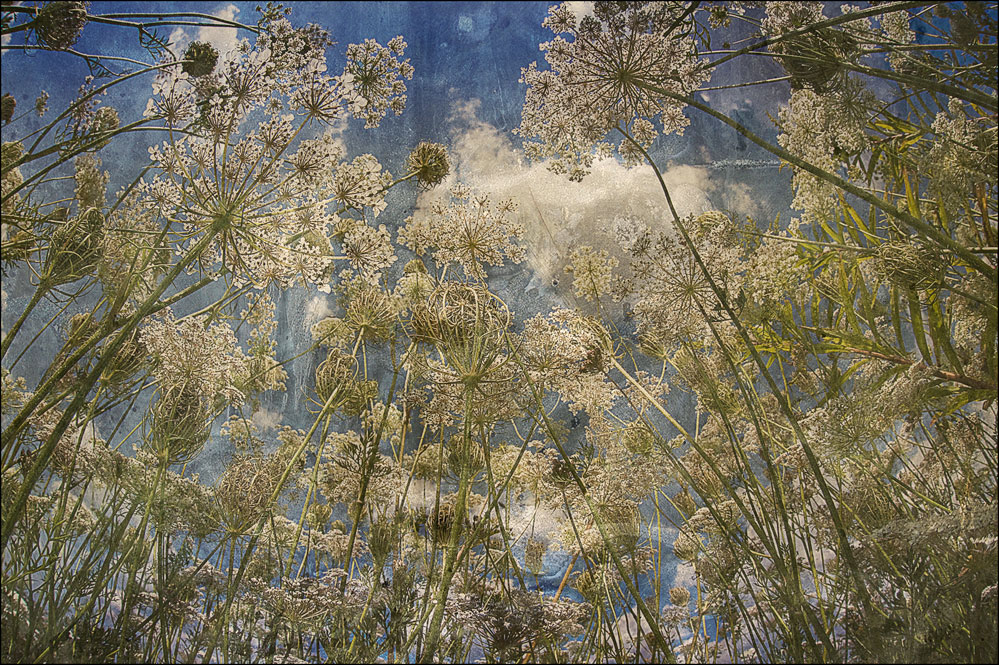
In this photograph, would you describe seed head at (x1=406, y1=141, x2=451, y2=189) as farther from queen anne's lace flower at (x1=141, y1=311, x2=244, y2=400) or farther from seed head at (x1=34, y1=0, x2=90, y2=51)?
seed head at (x1=34, y1=0, x2=90, y2=51)

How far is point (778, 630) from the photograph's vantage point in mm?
3107

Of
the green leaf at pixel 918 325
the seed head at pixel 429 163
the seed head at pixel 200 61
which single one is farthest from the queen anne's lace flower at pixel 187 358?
the green leaf at pixel 918 325

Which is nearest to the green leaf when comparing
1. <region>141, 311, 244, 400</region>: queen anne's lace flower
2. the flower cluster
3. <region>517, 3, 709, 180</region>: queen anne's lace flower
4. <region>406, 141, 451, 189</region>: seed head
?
<region>517, 3, 709, 180</region>: queen anne's lace flower

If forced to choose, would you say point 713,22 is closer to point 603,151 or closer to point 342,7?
point 603,151

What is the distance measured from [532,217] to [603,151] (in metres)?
1.09

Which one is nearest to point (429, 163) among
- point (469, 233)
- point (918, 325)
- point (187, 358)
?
point (469, 233)

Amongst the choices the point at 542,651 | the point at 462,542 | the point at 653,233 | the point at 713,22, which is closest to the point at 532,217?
the point at 653,233

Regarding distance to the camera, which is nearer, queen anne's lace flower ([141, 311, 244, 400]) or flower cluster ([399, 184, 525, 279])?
queen anne's lace flower ([141, 311, 244, 400])

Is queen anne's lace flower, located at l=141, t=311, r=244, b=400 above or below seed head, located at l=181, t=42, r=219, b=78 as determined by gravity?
below

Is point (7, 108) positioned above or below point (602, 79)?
above

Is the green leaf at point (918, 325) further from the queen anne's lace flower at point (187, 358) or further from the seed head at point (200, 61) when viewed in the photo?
the seed head at point (200, 61)

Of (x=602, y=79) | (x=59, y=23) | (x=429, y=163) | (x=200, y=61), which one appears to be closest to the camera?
(x=59, y=23)

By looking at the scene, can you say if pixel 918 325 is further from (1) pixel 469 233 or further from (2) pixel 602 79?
(1) pixel 469 233

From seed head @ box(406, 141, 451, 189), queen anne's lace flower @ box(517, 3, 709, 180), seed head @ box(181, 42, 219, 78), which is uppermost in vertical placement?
seed head @ box(406, 141, 451, 189)
